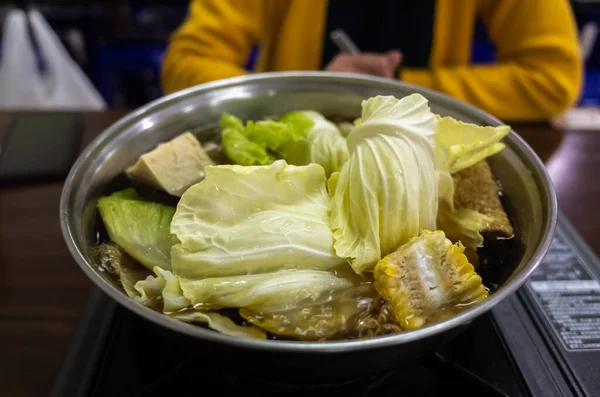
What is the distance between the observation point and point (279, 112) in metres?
1.62

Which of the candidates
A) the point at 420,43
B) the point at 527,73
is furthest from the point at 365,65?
the point at 527,73

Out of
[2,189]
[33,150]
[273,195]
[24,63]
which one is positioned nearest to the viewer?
[273,195]

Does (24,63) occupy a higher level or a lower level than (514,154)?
lower

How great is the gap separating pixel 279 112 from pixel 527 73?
1290 millimetres

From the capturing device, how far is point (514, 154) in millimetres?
1303

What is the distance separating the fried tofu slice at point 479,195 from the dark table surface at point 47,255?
0.49 meters

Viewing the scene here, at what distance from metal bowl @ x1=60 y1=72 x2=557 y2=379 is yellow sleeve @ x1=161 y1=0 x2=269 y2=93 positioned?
2.55ft

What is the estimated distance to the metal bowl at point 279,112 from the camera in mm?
806

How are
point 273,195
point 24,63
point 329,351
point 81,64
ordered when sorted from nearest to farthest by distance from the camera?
Answer: point 329,351 < point 273,195 < point 24,63 < point 81,64

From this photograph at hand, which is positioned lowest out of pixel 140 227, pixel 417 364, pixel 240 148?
pixel 417 364

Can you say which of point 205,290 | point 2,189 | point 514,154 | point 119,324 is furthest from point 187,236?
point 2,189

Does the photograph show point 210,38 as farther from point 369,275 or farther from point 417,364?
point 417,364

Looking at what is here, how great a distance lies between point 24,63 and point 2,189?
178cm

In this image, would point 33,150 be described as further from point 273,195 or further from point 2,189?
point 273,195
